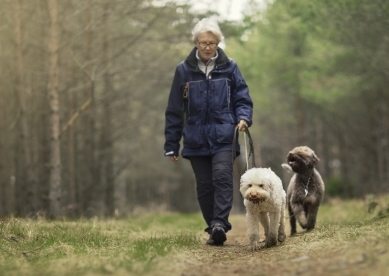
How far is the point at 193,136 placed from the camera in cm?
724

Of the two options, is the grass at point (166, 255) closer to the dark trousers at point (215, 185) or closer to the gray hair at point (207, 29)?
the dark trousers at point (215, 185)

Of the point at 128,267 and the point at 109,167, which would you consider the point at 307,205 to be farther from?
the point at 109,167

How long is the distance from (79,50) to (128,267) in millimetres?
12208

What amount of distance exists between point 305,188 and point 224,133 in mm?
1653

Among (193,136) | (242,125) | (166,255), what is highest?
(242,125)

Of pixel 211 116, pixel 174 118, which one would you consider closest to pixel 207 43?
pixel 211 116

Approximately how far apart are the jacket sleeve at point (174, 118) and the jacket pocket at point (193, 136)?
0.31 meters

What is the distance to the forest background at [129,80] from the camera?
1126 centimetres

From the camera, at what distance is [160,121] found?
21.9 meters

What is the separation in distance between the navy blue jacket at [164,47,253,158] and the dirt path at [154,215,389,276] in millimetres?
1620

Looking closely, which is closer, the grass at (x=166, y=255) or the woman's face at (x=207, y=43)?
the grass at (x=166, y=255)

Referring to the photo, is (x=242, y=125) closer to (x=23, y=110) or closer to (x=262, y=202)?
(x=262, y=202)

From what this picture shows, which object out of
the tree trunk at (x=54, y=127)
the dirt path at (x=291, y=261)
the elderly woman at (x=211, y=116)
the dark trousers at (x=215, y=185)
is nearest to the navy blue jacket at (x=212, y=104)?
the elderly woman at (x=211, y=116)

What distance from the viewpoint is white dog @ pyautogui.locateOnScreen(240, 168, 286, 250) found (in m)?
6.12
